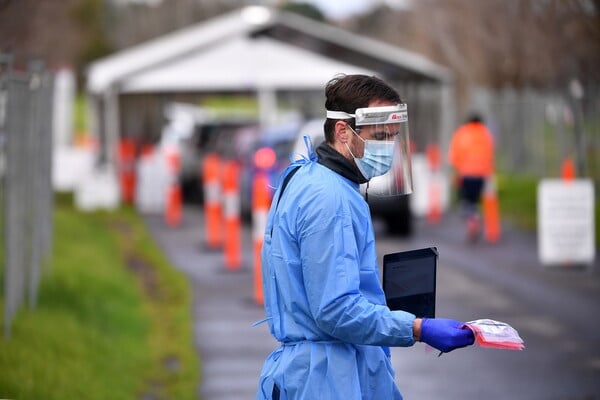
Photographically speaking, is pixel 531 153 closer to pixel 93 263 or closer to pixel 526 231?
pixel 526 231

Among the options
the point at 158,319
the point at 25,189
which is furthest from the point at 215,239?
the point at 25,189

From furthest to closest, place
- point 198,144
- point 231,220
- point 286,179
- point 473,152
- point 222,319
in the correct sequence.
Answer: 1. point 198,144
2. point 473,152
3. point 231,220
4. point 222,319
5. point 286,179

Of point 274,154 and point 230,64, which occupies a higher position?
point 230,64

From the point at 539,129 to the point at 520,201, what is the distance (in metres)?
3.86

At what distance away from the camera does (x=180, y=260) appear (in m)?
17.0

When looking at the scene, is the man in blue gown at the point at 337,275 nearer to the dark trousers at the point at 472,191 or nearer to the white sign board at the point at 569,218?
the white sign board at the point at 569,218

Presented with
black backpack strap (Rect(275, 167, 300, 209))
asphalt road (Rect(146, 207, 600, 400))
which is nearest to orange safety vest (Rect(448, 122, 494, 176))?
asphalt road (Rect(146, 207, 600, 400))

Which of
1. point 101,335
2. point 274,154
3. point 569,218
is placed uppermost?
point 274,154

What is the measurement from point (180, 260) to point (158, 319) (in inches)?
201

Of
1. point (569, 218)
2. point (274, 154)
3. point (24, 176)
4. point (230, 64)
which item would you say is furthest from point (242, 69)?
point (24, 176)

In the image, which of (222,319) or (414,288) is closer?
(414,288)

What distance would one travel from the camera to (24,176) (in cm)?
1048

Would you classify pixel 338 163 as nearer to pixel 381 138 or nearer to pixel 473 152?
pixel 381 138

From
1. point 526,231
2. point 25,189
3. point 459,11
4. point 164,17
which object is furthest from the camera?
point 164,17
